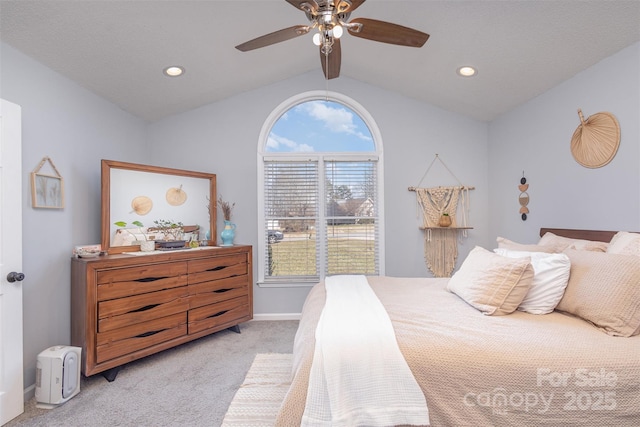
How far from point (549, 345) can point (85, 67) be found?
359 cm

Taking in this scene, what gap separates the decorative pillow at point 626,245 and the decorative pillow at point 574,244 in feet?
0.34

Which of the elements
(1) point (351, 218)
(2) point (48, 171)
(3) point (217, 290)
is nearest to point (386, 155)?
(1) point (351, 218)

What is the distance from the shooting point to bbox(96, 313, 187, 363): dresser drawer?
2.39 meters

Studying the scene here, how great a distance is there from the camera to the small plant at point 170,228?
3.18m

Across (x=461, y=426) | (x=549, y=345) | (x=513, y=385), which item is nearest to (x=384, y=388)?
(x=461, y=426)

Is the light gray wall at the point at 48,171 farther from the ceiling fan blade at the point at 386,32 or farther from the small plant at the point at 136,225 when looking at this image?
the ceiling fan blade at the point at 386,32

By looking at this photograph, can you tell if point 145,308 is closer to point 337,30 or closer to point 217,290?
point 217,290

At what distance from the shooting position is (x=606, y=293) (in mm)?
1581

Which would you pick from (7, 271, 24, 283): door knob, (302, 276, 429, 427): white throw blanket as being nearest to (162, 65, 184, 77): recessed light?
(7, 271, 24, 283): door knob

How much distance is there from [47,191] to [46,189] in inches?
0.7

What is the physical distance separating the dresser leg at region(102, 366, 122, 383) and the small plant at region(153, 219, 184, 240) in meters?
1.21

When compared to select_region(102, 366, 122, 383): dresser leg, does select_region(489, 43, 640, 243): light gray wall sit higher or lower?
higher

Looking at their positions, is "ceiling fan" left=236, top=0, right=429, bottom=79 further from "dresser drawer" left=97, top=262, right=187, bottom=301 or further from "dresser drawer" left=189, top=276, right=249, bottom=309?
"dresser drawer" left=189, top=276, right=249, bottom=309

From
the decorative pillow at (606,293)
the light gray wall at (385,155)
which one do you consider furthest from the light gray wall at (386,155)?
the decorative pillow at (606,293)
